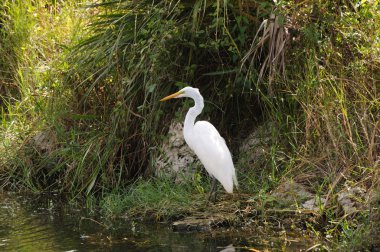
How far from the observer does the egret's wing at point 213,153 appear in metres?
6.02

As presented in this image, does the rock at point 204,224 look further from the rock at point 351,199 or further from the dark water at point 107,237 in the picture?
the rock at point 351,199

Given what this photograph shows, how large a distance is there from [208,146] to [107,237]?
1.07m

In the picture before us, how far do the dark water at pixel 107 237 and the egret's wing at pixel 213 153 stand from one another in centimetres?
45

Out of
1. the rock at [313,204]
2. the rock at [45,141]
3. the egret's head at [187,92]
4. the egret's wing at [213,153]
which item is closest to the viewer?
the rock at [313,204]

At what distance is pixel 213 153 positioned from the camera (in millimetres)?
6195

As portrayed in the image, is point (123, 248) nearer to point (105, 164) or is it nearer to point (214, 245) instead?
point (214, 245)

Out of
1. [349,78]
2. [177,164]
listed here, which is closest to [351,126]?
[349,78]

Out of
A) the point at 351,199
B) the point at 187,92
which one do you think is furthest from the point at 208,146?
the point at 351,199

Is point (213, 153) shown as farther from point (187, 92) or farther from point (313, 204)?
point (313, 204)

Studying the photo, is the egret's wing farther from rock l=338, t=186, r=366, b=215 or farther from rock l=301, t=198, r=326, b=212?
rock l=338, t=186, r=366, b=215

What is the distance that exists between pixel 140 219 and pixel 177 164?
0.83m

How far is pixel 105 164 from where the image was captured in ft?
23.1

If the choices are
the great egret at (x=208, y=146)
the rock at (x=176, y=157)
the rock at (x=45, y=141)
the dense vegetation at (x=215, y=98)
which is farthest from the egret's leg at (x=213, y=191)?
the rock at (x=45, y=141)

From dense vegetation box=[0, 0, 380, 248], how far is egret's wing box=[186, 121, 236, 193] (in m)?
0.28
